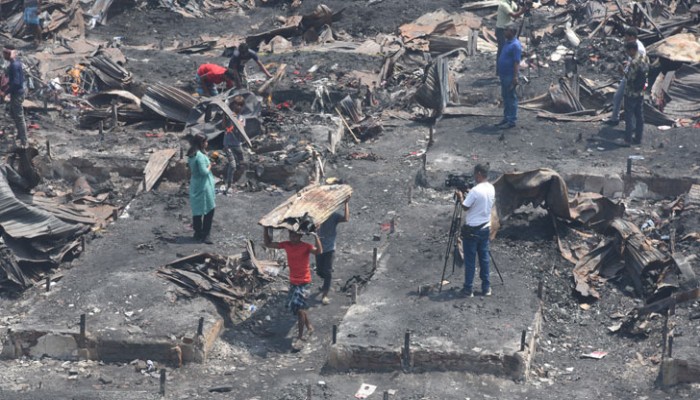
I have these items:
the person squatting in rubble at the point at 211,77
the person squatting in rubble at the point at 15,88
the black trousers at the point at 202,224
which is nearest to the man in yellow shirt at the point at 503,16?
the person squatting in rubble at the point at 211,77

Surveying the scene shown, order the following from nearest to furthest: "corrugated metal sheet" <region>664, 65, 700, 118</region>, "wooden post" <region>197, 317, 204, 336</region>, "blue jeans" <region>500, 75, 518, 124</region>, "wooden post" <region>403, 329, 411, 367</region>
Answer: "wooden post" <region>403, 329, 411, 367</region> → "wooden post" <region>197, 317, 204, 336</region> → "blue jeans" <region>500, 75, 518, 124</region> → "corrugated metal sheet" <region>664, 65, 700, 118</region>

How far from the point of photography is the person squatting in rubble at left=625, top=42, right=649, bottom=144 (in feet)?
52.7

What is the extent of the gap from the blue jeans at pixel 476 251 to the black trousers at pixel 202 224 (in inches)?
133

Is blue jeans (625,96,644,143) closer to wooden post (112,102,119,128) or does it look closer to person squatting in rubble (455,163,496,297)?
person squatting in rubble (455,163,496,297)

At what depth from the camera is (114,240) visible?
554 inches

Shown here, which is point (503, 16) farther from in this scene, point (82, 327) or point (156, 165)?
point (82, 327)

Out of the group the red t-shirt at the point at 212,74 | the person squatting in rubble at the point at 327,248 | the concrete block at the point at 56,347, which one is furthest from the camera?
the red t-shirt at the point at 212,74

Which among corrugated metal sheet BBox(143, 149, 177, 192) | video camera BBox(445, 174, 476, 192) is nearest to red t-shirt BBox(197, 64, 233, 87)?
corrugated metal sheet BBox(143, 149, 177, 192)

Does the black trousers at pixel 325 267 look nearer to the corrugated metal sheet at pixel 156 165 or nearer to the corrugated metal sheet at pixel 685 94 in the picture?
the corrugated metal sheet at pixel 156 165

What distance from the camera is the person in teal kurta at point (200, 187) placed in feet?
44.1

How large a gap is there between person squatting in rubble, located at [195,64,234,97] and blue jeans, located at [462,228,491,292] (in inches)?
278

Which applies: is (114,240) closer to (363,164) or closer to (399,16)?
(363,164)

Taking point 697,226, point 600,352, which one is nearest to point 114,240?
point 600,352

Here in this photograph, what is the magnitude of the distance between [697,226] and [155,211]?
6693 mm
